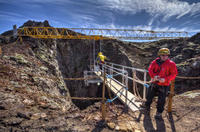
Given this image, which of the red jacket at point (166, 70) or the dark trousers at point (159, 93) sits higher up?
the red jacket at point (166, 70)

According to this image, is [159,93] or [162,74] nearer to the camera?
[162,74]

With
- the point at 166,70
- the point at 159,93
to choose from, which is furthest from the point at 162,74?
the point at 159,93

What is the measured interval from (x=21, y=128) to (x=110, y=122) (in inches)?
76.3

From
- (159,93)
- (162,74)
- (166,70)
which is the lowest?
(159,93)

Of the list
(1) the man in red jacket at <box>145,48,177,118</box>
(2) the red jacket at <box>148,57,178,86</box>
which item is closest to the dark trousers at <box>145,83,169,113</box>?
(1) the man in red jacket at <box>145,48,177,118</box>

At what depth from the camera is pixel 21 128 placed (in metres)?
2.08

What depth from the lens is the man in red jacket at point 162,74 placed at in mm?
2799

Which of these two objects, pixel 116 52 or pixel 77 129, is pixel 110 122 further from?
pixel 116 52

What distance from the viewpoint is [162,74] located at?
9.50 feet

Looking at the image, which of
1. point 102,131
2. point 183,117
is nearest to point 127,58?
point 183,117

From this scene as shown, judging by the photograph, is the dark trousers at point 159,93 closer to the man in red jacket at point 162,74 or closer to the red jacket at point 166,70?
the man in red jacket at point 162,74

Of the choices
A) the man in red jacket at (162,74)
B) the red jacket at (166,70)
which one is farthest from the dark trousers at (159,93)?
the red jacket at (166,70)

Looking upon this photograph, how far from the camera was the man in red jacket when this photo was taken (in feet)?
9.18

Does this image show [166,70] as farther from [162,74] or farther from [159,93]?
[159,93]
